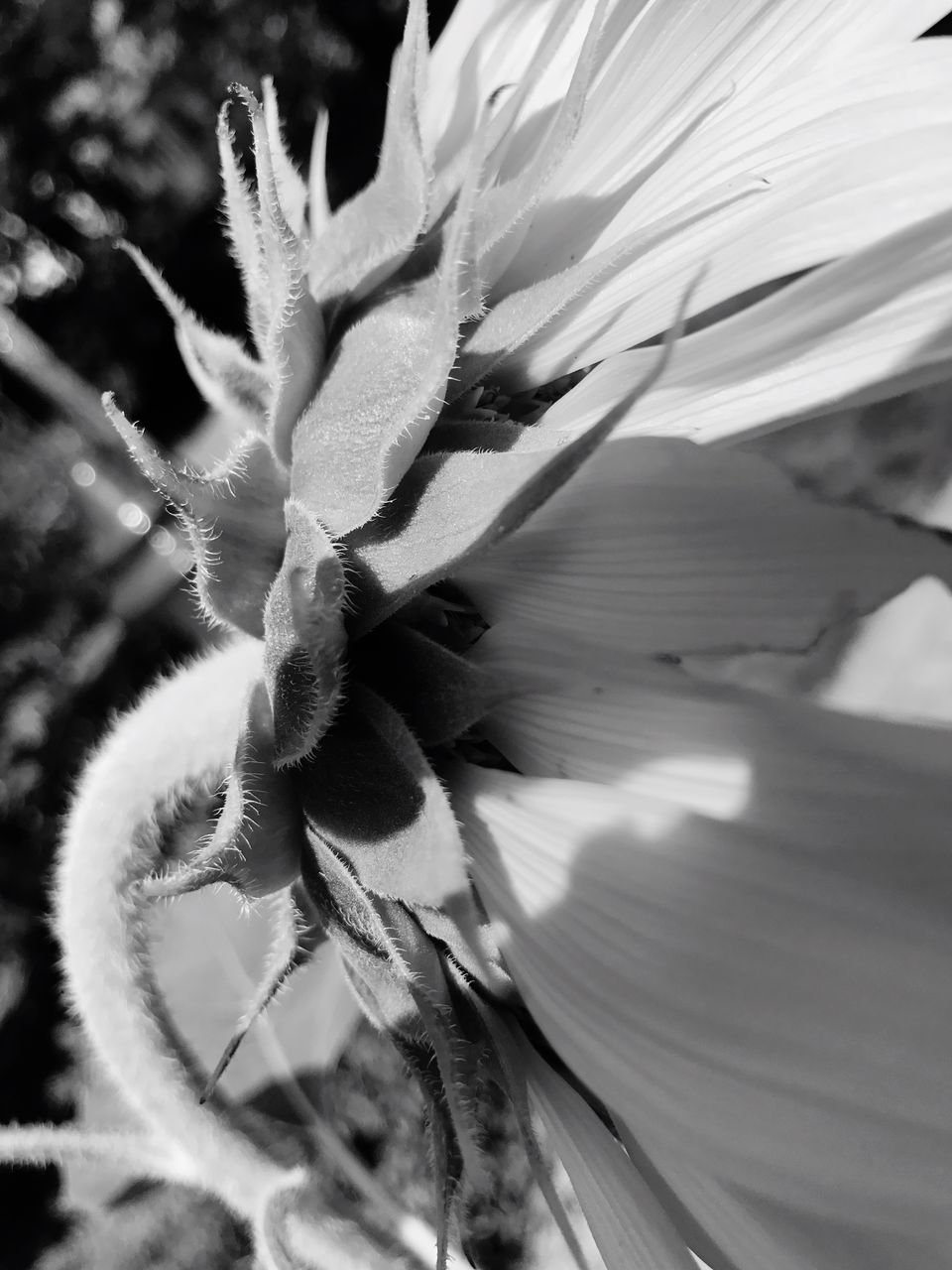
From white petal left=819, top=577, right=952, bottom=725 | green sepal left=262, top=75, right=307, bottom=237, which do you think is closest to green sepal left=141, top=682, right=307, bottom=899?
green sepal left=262, top=75, right=307, bottom=237

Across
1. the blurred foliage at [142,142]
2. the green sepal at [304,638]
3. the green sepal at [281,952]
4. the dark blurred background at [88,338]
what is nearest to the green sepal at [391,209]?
the green sepal at [304,638]

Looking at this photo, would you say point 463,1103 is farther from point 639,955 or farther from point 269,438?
point 269,438

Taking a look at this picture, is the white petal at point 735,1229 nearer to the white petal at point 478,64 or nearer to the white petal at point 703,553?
the white petal at point 703,553

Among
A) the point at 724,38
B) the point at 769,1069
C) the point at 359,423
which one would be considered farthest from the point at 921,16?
the point at 769,1069

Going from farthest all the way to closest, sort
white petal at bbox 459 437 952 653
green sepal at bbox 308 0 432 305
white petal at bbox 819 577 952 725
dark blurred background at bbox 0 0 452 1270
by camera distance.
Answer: dark blurred background at bbox 0 0 452 1270 → white petal at bbox 819 577 952 725 → green sepal at bbox 308 0 432 305 → white petal at bbox 459 437 952 653

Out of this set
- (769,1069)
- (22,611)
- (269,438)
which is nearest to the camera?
(769,1069)

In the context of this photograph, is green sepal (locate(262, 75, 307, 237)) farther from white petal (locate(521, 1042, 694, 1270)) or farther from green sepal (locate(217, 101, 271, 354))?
white petal (locate(521, 1042, 694, 1270))

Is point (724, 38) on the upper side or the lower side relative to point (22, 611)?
upper
